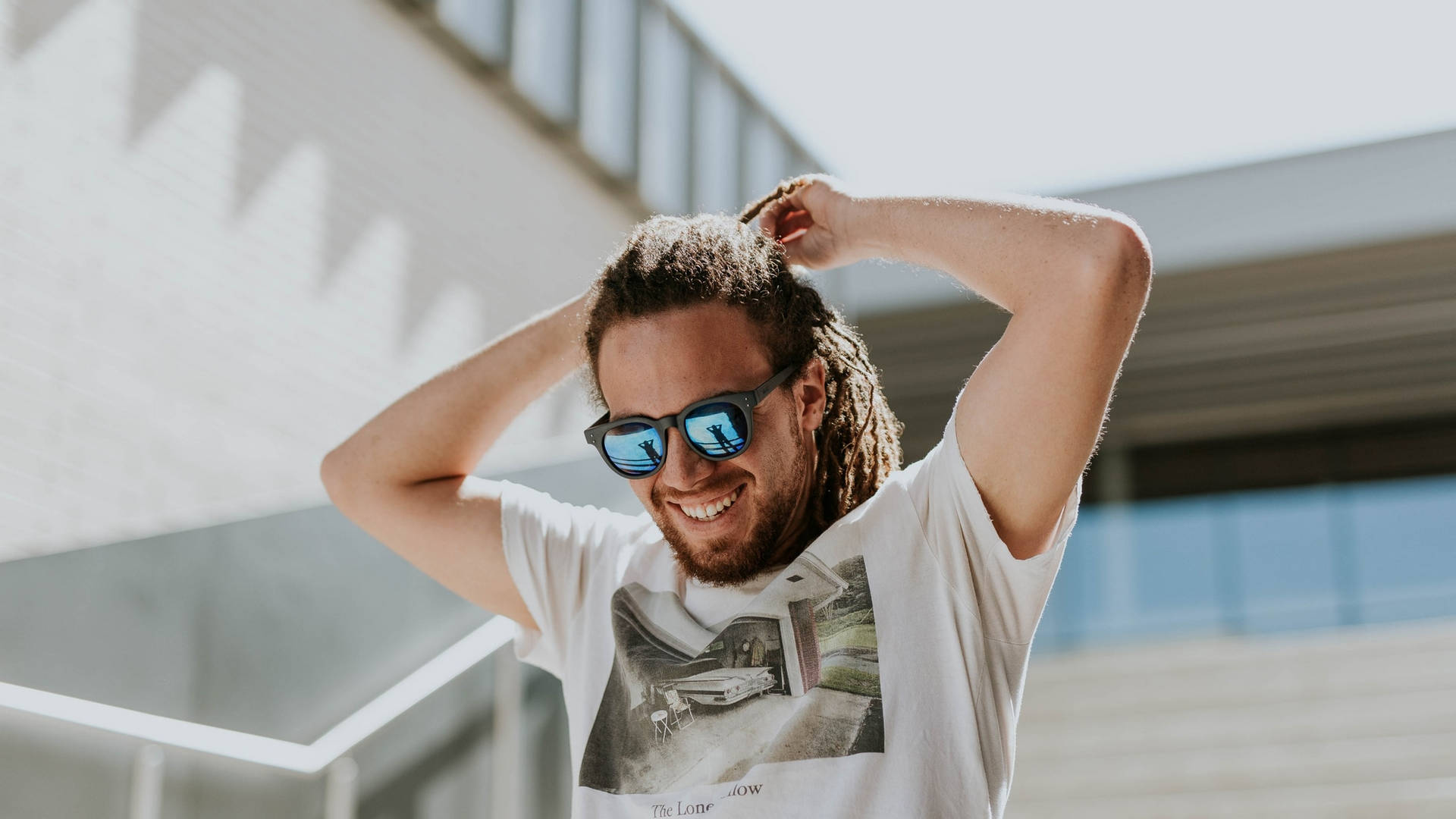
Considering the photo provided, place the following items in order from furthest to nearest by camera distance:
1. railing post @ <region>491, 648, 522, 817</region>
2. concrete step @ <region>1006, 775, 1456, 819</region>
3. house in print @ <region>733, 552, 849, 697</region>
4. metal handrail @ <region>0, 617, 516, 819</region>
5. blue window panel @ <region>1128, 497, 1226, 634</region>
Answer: blue window panel @ <region>1128, 497, 1226, 634</region> → concrete step @ <region>1006, 775, 1456, 819</region> → railing post @ <region>491, 648, 522, 817</region> → metal handrail @ <region>0, 617, 516, 819</region> → house in print @ <region>733, 552, 849, 697</region>

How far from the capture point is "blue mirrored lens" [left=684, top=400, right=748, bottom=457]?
164 cm

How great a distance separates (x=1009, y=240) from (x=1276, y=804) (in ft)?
18.5

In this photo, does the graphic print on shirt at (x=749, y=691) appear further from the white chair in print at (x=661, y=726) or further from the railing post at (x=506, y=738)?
the railing post at (x=506, y=738)

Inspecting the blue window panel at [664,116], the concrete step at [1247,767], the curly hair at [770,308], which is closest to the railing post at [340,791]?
the curly hair at [770,308]

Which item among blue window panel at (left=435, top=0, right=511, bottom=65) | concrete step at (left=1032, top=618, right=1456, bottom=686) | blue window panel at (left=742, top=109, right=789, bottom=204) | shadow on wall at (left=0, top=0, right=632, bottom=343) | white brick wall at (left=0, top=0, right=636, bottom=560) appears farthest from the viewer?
blue window panel at (left=742, top=109, right=789, bottom=204)

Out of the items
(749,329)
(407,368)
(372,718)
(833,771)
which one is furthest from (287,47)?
(833,771)

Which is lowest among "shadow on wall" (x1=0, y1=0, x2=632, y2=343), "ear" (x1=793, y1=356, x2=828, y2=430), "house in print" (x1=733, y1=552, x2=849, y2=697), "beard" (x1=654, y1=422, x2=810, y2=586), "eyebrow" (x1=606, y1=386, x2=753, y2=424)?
"house in print" (x1=733, y1=552, x2=849, y2=697)

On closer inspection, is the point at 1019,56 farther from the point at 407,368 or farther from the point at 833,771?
the point at 833,771

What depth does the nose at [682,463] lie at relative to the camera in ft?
5.42

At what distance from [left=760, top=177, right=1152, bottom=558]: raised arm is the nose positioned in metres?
0.31

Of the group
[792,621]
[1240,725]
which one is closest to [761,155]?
[1240,725]

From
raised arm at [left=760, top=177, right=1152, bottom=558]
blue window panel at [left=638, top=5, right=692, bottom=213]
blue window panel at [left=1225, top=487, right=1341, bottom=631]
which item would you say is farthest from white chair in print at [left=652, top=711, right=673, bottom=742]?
blue window panel at [left=1225, top=487, right=1341, bottom=631]

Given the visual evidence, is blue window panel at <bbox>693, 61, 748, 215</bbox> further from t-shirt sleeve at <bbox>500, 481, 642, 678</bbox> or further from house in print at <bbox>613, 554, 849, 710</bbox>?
house in print at <bbox>613, 554, 849, 710</bbox>

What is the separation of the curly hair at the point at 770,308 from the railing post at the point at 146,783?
3.78 feet
